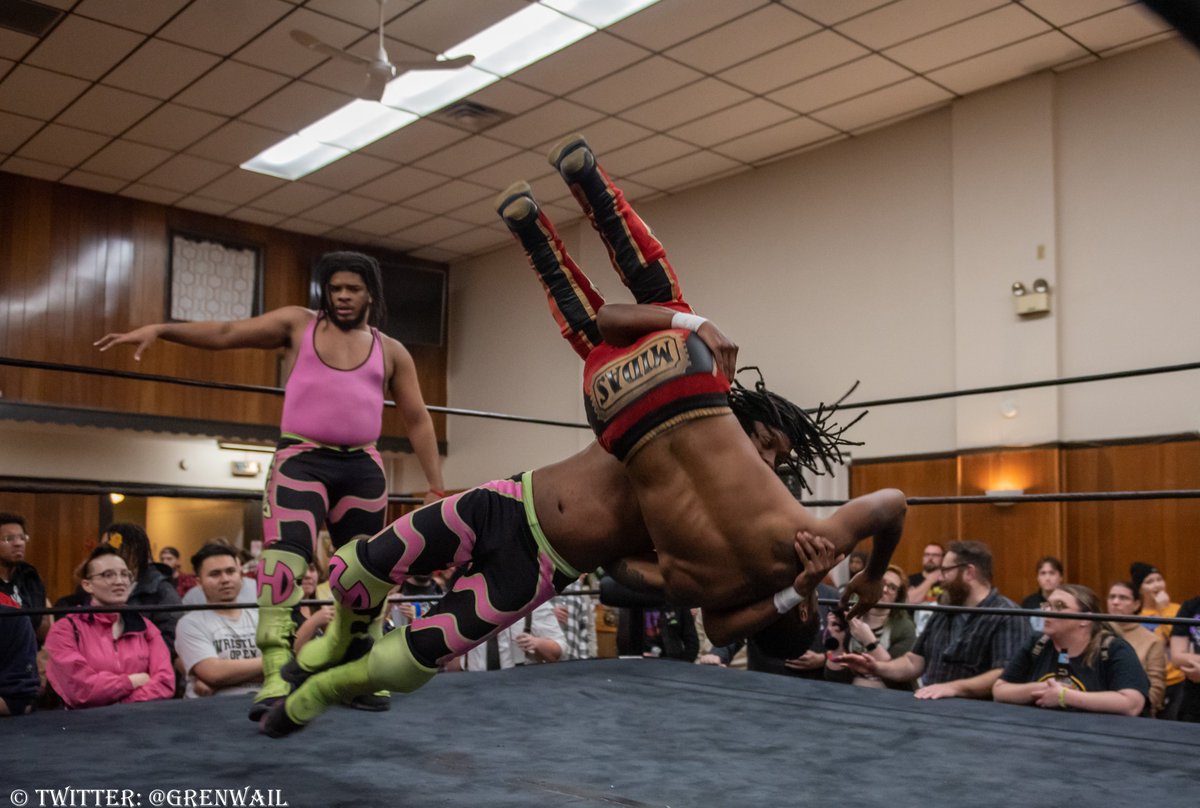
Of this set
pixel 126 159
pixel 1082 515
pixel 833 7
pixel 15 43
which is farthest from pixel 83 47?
pixel 1082 515

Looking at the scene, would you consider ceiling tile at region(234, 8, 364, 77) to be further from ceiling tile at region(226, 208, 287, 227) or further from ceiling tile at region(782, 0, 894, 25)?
ceiling tile at region(226, 208, 287, 227)

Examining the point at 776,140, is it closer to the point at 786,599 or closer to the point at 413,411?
the point at 413,411

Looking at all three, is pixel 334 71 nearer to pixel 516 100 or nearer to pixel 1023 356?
pixel 516 100

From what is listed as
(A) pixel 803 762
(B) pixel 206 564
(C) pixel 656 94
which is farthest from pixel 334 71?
(A) pixel 803 762

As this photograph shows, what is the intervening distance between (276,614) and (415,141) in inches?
204

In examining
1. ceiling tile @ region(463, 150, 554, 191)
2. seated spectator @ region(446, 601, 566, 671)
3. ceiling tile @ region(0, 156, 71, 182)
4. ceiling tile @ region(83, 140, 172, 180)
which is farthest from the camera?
ceiling tile @ region(0, 156, 71, 182)

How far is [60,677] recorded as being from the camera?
2707 millimetres

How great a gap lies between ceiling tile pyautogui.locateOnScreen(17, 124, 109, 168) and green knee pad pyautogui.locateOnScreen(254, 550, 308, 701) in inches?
224

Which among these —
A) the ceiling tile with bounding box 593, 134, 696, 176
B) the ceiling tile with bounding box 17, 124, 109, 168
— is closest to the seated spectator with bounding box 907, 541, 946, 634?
the ceiling tile with bounding box 593, 134, 696, 176

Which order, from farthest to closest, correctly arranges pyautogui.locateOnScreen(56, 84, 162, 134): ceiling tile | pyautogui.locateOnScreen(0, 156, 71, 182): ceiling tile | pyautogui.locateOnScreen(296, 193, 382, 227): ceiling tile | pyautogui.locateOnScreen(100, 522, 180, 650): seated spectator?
1. pyautogui.locateOnScreen(296, 193, 382, 227): ceiling tile
2. pyautogui.locateOnScreen(0, 156, 71, 182): ceiling tile
3. pyautogui.locateOnScreen(56, 84, 162, 134): ceiling tile
4. pyautogui.locateOnScreen(100, 522, 180, 650): seated spectator

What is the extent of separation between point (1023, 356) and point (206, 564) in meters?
4.56

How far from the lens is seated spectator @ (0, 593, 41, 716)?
7.97ft

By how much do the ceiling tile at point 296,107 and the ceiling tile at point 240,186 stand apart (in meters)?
0.97

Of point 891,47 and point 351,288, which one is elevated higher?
point 891,47
